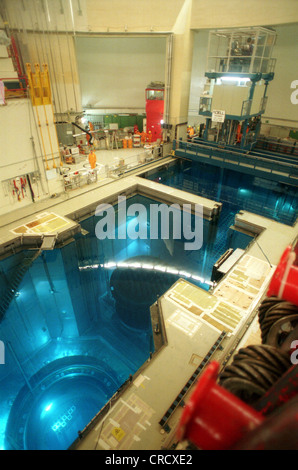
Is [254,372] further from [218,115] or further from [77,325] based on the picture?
[218,115]

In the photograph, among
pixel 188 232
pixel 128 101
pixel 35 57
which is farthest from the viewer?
pixel 128 101

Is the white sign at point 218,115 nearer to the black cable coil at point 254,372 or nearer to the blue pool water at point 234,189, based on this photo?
the blue pool water at point 234,189

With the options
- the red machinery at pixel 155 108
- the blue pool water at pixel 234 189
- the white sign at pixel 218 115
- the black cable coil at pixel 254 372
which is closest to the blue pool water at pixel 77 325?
the blue pool water at pixel 234 189

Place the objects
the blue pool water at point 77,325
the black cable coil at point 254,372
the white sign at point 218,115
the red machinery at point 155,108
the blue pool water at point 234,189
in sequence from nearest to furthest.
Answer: the black cable coil at point 254,372, the blue pool water at point 77,325, the white sign at point 218,115, the blue pool water at point 234,189, the red machinery at point 155,108

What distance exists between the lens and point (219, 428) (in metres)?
1.52

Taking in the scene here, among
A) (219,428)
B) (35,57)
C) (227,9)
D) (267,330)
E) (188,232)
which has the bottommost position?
(188,232)

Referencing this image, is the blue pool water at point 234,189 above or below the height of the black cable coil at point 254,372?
below

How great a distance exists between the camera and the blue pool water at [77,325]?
5.98 metres

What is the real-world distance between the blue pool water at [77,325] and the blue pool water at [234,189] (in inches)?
134

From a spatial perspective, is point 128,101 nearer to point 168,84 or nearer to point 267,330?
point 168,84

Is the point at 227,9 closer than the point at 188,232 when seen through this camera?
No

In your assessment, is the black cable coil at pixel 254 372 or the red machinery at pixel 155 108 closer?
the black cable coil at pixel 254 372

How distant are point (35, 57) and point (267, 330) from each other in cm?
1524
